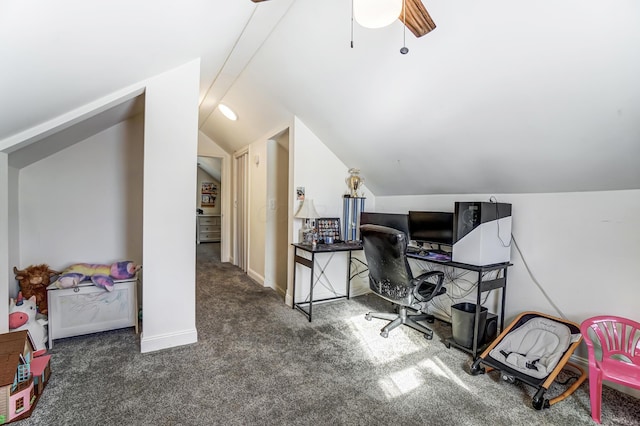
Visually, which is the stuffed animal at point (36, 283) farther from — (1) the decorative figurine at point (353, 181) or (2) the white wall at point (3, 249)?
(1) the decorative figurine at point (353, 181)

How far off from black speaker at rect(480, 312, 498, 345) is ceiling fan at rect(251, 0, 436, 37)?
2.19 meters

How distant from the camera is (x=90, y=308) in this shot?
96.3 inches

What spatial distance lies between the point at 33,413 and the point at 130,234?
179cm

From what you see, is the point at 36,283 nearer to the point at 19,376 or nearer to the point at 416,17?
the point at 19,376

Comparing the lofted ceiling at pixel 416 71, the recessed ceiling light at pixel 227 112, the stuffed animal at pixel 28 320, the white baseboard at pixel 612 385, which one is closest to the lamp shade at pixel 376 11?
the lofted ceiling at pixel 416 71

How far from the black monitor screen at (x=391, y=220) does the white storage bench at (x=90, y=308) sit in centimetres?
241

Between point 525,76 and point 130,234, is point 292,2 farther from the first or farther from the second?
point 130,234

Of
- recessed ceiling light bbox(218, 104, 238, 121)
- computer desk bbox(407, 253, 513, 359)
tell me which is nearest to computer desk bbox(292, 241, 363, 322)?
computer desk bbox(407, 253, 513, 359)

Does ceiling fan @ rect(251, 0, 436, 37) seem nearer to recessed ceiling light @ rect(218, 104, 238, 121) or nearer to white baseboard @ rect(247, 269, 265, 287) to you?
recessed ceiling light @ rect(218, 104, 238, 121)

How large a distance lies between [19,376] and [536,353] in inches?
124

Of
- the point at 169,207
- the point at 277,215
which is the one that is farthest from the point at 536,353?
the point at 277,215

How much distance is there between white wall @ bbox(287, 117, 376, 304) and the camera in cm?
336

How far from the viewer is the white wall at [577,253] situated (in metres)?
1.96

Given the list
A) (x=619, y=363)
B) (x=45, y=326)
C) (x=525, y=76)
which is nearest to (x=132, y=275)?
(x=45, y=326)
